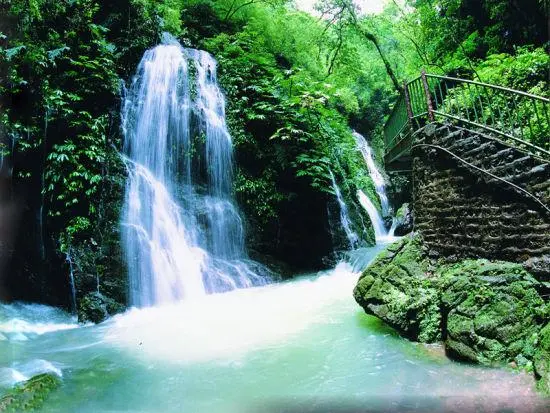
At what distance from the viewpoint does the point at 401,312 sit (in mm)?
5797

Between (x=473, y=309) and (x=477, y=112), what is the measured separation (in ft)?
15.8

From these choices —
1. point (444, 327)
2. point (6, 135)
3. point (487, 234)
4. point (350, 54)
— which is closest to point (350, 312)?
point (444, 327)

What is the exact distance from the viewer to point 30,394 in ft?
14.9

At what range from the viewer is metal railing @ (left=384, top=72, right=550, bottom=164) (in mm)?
5629

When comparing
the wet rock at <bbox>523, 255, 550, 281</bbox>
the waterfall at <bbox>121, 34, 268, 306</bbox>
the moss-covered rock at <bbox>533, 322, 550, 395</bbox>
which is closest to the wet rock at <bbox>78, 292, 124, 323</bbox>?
the waterfall at <bbox>121, 34, 268, 306</bbox>

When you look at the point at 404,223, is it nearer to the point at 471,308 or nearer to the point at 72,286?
the point at 471,308

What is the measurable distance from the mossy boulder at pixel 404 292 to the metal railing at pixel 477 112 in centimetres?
241

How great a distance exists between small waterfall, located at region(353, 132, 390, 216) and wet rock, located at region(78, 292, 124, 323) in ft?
47.0

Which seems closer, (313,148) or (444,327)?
(444,327)

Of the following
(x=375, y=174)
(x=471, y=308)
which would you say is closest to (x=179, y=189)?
(x=471, y=308)

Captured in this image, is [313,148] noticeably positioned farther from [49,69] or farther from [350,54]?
[49,69]

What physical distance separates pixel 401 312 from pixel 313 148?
7.45 m

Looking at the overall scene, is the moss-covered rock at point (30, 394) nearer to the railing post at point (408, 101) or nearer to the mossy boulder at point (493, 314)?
the mossy boulder at point (493, 314)

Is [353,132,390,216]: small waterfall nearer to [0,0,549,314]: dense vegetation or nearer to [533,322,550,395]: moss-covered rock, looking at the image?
[0,0,549,314]: dense vegetation
